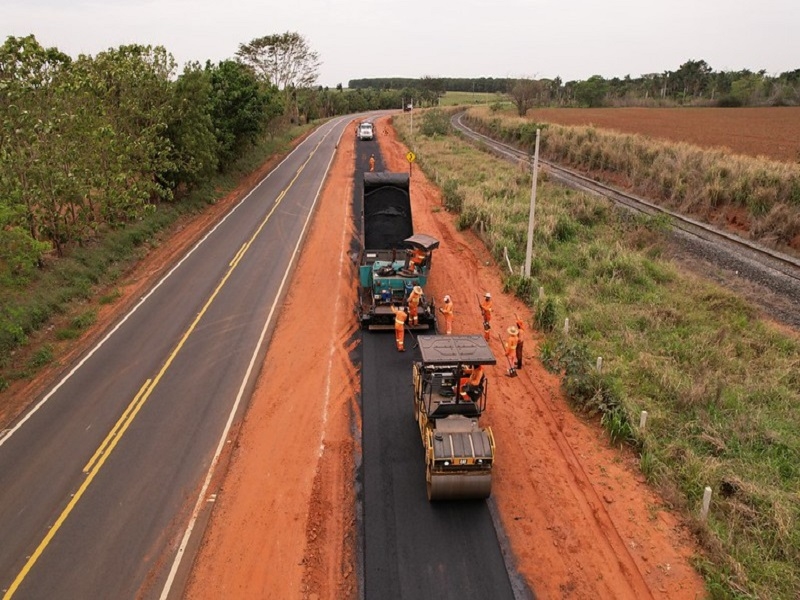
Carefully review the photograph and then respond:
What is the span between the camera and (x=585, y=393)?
46.1 feet

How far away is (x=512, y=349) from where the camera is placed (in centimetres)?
1517

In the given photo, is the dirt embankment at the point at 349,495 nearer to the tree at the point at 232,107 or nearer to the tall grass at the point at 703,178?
the tall grass at the point at 703,178

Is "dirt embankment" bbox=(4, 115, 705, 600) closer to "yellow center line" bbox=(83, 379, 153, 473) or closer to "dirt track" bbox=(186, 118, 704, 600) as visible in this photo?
Answer: "dirt track" bbox=(186, 118, 704, 600)

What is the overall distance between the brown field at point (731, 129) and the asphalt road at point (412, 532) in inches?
1339

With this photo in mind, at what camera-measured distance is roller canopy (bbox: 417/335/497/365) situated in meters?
11.1

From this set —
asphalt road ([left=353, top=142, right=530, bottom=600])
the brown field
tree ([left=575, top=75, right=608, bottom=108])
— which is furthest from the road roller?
tree ([left=575, top=75, right=608, bottom=108])

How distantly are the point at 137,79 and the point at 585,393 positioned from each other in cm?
2490

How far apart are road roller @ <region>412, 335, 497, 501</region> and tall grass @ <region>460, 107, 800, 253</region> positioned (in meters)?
21.1

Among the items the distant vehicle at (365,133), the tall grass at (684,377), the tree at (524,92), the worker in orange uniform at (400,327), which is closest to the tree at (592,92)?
the tree at (524,92)

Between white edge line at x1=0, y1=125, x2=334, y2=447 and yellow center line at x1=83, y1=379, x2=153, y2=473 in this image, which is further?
white edge line at x1=0, y1=125, x2=334, y2=447

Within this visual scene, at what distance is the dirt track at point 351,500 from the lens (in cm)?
945

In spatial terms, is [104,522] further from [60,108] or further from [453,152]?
[453,152]

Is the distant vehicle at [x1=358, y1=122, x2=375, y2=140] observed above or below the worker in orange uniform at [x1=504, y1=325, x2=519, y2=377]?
above

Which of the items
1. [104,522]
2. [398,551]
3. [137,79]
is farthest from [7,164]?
[398,551]
